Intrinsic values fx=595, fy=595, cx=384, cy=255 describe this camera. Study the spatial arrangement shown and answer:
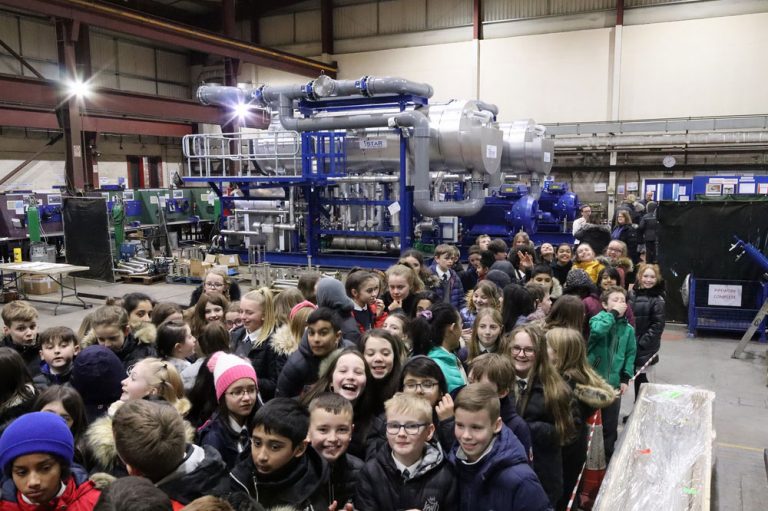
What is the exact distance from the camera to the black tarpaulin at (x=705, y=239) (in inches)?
340

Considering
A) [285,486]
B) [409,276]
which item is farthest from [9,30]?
[285,486]

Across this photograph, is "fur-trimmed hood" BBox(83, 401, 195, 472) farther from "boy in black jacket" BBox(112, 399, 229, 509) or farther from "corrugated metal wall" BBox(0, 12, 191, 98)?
"corrugated metal wall" BBox(0, 12, 191, 98)

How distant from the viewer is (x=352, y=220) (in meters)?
11.6

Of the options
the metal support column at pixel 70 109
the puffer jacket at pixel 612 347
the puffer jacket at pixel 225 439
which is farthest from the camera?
the metal support column at pixel 70 109

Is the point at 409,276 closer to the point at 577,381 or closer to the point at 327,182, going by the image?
the point at 577,381

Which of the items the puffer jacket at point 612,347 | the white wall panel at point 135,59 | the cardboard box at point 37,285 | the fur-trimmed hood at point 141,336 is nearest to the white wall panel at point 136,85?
the white wall panel at point 135,59

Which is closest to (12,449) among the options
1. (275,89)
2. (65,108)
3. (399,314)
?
(399,314)

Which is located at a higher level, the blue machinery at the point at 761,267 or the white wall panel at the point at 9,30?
the white wall panel at the point at 9,30

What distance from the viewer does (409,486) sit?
8.23 feet

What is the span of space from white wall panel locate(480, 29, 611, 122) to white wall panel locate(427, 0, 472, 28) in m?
1.32

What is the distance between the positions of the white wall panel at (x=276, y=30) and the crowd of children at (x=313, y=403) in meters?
22.3

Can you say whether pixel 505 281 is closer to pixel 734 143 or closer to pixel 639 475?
pixel 639 475

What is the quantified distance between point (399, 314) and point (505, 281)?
191 cm

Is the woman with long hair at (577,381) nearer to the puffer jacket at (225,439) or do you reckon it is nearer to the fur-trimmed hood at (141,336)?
the puffer jacket at (225,439)
